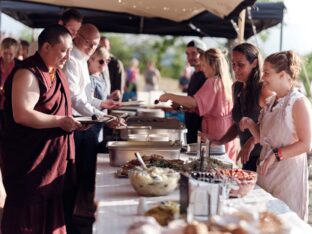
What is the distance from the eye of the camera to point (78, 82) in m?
3.41

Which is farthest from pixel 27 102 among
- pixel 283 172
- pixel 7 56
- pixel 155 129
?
pixel 7 56

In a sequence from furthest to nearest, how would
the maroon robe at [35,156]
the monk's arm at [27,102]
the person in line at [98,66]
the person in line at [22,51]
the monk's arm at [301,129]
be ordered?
the person in line at [22,51] < the person in line at [98,66] < the maroon robe at [35,156] < the monk's arm at [27,102] < the monk's arm at [301,129]

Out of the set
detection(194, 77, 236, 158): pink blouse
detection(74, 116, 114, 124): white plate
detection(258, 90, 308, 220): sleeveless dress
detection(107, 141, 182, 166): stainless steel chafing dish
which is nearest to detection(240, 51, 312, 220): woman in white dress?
detection(258, 90, 308, 220): sleeveless dress

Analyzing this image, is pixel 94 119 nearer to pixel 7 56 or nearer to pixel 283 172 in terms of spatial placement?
pixel 283 172

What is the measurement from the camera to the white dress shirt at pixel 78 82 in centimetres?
333

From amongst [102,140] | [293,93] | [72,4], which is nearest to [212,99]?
[102,140]

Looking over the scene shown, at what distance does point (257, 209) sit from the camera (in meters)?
1.71

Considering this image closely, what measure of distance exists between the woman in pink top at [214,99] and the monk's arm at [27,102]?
1356mm

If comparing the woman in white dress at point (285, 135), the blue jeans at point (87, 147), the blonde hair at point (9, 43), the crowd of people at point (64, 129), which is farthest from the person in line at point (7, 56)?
the woman in white dress at point (285, 135)

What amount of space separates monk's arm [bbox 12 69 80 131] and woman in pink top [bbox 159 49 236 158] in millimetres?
1356

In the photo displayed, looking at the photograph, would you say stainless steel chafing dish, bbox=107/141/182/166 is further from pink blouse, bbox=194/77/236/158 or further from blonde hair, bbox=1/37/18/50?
blonde hair, bbox=1/37/18/50

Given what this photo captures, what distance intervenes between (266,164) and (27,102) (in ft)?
3.52

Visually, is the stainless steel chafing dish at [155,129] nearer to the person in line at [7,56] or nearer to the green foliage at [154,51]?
the person in line at [7,56]

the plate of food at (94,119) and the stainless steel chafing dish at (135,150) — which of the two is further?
the plate of food at (94,119)
